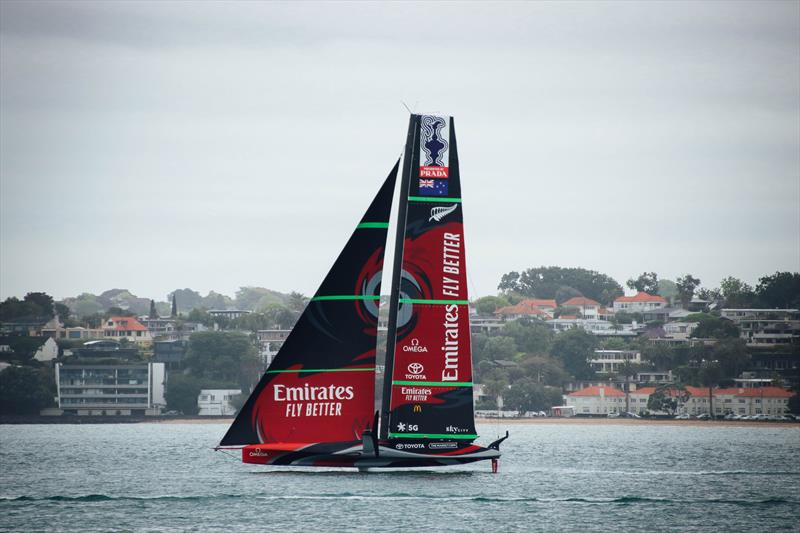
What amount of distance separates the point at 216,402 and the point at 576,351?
47.7 m

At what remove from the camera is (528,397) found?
167 metres

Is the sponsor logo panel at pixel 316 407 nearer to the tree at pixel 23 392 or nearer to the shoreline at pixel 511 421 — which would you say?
the shoreline at pixel 511 421

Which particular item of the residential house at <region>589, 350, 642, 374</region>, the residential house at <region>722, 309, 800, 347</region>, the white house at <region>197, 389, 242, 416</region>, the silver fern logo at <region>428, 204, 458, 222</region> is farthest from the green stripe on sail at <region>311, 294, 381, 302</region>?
the residential house at <region>722, 309, 800, 347</region>

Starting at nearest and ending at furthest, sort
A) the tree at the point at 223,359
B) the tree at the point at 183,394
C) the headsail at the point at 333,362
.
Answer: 1. the headsail at the point at 333,362
2. the tree at the point at 183,394
3. the tree at the point at 223,359

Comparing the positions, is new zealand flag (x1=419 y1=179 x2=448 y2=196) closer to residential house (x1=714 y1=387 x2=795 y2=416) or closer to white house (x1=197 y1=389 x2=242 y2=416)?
residential house (x1=714 y1=387 x2=795 y2=416)

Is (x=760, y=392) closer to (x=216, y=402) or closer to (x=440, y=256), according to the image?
(x=216, y=402)

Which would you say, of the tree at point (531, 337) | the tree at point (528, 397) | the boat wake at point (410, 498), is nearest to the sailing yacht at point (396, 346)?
the boat wake at point (410, 498)

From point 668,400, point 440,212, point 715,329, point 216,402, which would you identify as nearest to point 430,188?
point 440,212

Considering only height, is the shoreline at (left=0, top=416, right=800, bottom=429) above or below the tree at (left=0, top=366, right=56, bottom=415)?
below

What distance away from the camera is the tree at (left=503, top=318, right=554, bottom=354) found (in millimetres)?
189250

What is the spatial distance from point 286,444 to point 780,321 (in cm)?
15872

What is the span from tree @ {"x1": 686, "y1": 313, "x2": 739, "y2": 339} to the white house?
2469 inches

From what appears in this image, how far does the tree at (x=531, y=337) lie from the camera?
621 feet

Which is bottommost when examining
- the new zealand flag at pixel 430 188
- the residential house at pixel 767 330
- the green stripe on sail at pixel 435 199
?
the green stripe on sail at pixel 435 199
